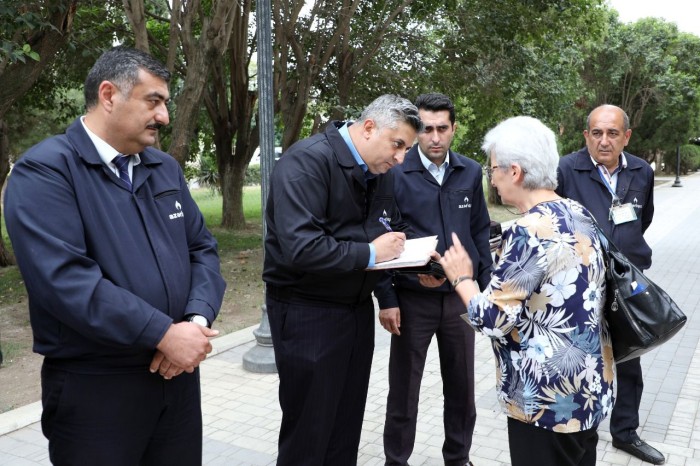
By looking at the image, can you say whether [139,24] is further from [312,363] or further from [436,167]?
[312,363]

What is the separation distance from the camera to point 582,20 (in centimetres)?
1307

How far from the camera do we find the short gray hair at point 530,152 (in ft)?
8.00

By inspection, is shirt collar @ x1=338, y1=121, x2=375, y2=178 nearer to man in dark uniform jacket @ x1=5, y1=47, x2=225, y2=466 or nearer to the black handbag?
man in dark uniform jacket @ x1=5, y1=47, x2=225, y2=466

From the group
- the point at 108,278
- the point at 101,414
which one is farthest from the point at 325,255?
the point at 101,414

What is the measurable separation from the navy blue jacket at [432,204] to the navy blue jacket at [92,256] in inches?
55.7

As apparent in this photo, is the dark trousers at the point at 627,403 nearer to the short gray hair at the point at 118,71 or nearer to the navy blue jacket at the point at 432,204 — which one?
the navy blue jacket at the point at 432,204

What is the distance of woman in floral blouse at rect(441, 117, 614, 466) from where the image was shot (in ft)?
7.70

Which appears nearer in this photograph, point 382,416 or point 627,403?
point 627,403

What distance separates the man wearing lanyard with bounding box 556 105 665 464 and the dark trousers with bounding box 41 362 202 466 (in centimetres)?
277

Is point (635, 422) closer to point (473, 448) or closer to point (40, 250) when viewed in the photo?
point (473, 448)

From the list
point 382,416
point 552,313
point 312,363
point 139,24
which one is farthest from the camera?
point 139,24

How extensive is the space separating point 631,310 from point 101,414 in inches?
77.7

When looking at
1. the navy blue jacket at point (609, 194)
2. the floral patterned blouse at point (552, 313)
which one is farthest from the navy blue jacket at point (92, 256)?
the navy blue jacket at point (609, 194)

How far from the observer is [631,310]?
2506 millimetres
